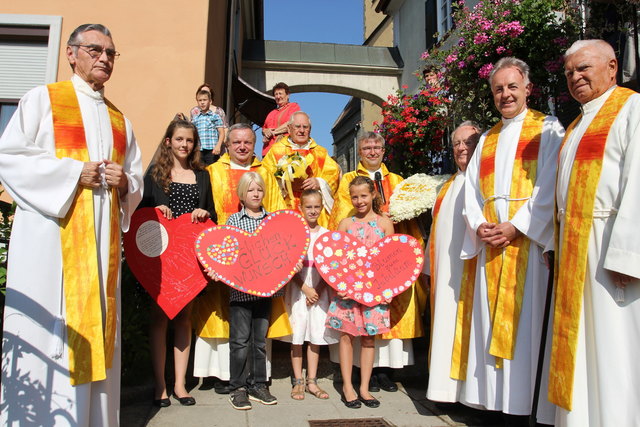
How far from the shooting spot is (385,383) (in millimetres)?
4766

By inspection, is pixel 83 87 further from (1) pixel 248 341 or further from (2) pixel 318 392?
(2) pixel 318 392

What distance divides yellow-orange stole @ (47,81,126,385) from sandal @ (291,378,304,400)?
1.67m

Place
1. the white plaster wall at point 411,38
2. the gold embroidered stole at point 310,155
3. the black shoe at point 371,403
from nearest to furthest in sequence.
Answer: the black shoe at point 371,403, the gold embroidered stole at point 310,155, the white plaster wall at point 411,38

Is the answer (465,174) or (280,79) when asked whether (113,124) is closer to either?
(465,174)

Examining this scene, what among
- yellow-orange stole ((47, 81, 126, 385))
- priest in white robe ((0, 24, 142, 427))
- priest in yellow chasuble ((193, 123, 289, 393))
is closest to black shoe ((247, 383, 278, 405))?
priest in yellow chasuble ((193, 123, 289, 393))

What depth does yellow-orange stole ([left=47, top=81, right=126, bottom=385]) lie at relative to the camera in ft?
9.95

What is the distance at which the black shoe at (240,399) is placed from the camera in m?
4.05

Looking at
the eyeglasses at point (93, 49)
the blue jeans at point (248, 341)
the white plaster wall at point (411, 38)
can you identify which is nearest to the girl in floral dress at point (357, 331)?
the blue jeans at point (248, 341)

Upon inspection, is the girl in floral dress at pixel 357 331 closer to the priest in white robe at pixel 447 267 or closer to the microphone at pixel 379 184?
the priest in white robe at pixel 447 267

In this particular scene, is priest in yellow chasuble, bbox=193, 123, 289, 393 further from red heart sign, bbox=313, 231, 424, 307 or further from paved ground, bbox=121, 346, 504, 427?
red heart sign, bbox=313, 231, 424, 307

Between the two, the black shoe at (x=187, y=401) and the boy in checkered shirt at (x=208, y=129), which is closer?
the black shoe at (x=187, y=401)

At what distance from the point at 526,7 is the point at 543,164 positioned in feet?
10.1

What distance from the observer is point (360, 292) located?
4348mm

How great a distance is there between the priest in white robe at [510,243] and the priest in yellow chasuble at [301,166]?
5.47 feet
